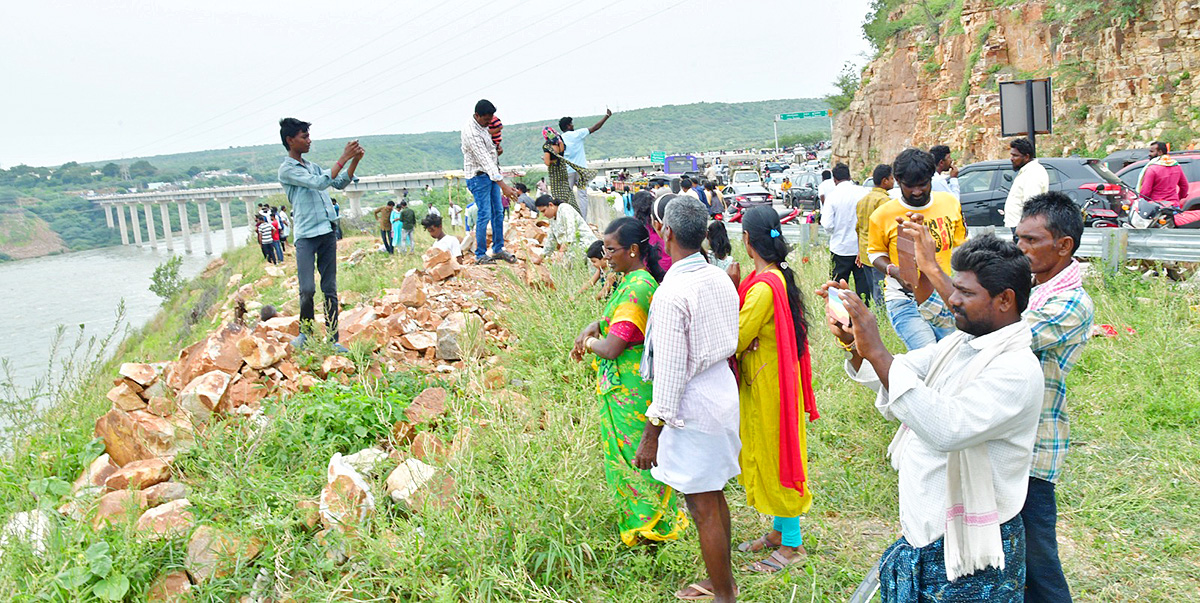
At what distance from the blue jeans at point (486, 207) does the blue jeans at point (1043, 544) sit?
6541mm

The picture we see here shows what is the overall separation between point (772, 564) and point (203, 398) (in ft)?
11.9

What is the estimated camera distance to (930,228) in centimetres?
437

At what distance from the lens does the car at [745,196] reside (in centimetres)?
2547

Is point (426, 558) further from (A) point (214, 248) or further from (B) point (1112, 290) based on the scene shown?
(A) point (214, 248)

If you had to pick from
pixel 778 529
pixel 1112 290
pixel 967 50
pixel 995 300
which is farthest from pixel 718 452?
pixel 967 50

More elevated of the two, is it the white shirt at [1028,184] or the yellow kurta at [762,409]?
the white shirt at [1028,184]

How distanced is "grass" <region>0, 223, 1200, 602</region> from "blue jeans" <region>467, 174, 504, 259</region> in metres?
2.87

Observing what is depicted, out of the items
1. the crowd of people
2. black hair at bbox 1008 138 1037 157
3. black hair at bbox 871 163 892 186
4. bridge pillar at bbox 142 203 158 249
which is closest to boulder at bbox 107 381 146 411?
the crowd of people

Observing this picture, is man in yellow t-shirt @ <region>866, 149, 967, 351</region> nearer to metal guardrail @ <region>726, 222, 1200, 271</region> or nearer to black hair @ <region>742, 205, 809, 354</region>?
black hair @ <region>742, 205, 809, 354</region>

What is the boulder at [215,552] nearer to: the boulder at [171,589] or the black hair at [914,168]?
the boulder at [171,589]

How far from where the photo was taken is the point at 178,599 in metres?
3.47

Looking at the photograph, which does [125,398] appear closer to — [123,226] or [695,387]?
[695,387]

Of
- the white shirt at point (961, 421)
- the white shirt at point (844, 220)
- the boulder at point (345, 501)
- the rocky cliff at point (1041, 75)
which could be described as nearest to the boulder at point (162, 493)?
the boulder at point (345, 501)

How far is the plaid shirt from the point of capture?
2365 millimetres
